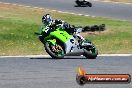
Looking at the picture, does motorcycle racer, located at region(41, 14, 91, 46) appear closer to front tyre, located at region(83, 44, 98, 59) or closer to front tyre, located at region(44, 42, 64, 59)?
front tyre, located at region(83, 44, 98, 59)

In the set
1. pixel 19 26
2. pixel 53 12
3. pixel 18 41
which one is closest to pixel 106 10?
pixel 53 12

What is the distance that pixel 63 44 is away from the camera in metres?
15.7

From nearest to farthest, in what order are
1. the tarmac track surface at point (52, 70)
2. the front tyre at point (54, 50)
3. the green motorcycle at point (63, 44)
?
the tarmac track surface at point (52, 70) → the front tyre at point (54, 50) → the green motorcycle at point (63, 44)

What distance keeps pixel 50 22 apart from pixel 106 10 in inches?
925

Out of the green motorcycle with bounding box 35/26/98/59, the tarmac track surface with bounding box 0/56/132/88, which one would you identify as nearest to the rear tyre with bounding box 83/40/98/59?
the green motorcycle with bounding box 35/26/98/59

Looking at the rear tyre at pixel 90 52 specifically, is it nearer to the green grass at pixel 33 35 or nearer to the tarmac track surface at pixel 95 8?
the green grass at pixel 33 35

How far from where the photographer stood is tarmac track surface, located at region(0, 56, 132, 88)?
10.6m

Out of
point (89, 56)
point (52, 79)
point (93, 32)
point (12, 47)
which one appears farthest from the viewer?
point (93, 32)

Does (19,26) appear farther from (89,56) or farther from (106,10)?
(106,10)

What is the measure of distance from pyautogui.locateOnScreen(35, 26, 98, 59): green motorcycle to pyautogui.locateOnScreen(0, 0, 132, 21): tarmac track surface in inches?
727

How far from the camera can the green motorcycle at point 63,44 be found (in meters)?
15.5

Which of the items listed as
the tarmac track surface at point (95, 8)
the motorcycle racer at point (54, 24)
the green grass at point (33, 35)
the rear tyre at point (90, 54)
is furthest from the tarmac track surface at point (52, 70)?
the tarmac track surface at point (95, 8)

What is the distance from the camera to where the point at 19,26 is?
2617cm

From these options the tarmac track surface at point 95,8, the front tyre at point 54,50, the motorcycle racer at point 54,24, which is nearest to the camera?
the front tyre at point 54,50
